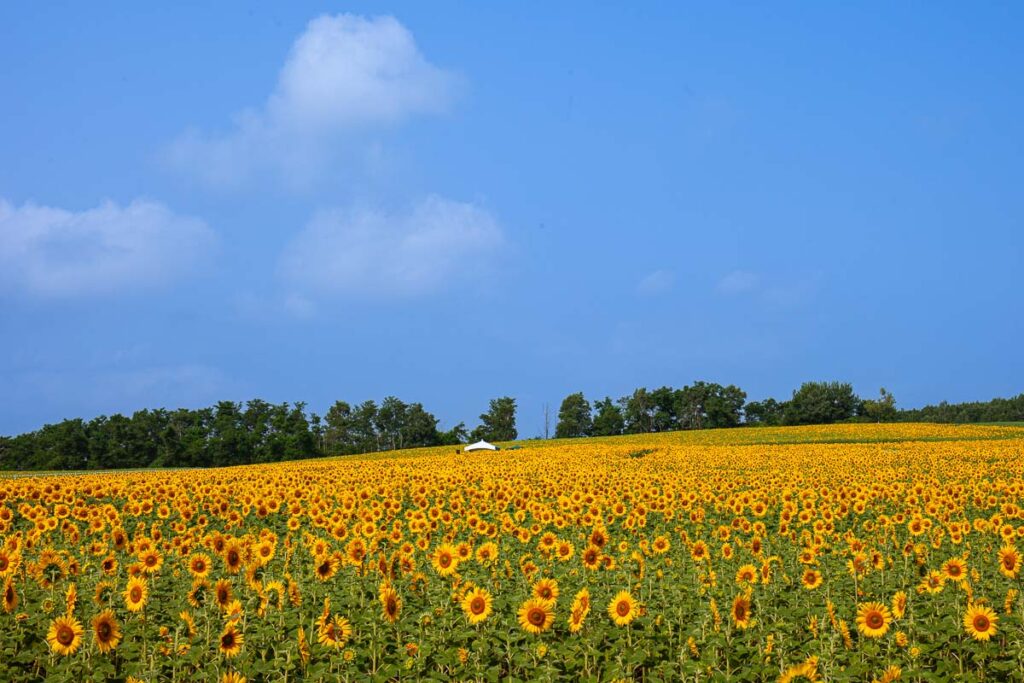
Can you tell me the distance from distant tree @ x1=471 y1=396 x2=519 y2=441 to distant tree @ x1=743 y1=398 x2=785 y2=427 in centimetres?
3448

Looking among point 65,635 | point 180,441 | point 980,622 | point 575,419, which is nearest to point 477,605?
point 65,635

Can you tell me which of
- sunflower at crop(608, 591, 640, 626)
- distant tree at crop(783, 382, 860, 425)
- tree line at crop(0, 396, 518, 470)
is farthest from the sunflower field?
distant tree at crop(783, 382, 860, 425)

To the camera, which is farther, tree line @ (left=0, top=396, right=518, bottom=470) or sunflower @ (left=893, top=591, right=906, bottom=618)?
tree line @ (left=0, top=396, right=518, bottom=470)

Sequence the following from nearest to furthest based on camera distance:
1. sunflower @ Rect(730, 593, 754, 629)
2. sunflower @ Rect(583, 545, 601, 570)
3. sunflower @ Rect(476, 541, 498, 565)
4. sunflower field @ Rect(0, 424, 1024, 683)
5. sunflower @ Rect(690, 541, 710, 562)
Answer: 1. sunflower field @ Rect(0, 424, 1024, 683)
2. sunflower @ Rect(730, 593, 754, 629)
3. sunflower @ Rect(583, 545, 601, 570)
4. sunflower @ Rect(476, 541, 498, 565)
5. sunflower @ Rect(690, 541, 710, 562)

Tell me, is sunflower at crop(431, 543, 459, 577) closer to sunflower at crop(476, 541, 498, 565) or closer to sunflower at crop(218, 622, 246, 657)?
sunflower at crop(476, 541, 498, 565)

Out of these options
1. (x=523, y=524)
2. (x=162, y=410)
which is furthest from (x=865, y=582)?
(x=162, y=410)

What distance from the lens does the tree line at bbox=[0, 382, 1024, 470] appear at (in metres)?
98.4

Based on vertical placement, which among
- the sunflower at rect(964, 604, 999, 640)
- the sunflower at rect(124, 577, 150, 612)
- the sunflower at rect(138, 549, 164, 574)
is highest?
the sunflower at rect(138, 549, 164, 574)

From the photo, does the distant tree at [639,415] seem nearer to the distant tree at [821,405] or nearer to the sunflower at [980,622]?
the distant tree at [821,405]

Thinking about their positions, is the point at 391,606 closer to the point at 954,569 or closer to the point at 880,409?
the point at 954,569

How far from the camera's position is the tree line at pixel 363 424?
98.4 m

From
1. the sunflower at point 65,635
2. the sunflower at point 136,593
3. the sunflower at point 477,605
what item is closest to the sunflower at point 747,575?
the sunflower at point 477,605

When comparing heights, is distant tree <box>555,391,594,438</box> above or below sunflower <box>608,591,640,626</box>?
above

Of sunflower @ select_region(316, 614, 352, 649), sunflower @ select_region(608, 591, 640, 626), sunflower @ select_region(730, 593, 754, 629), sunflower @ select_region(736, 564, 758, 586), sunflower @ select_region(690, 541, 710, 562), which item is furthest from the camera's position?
sunflower @ select_region(690, 541, 710, 562)
